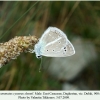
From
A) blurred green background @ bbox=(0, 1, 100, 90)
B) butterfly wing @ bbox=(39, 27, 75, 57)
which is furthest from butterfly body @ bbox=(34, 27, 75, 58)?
blurred green background @ bbox=(0, 1, 100, 90)

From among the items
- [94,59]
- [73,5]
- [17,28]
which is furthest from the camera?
[94,59]

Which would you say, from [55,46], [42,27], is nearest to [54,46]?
[55,46]

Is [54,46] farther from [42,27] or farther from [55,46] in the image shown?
[42,27]

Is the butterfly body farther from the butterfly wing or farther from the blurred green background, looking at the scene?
the blurred green background

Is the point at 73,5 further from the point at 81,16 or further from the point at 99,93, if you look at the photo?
the point at 99,93

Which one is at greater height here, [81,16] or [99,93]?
[81,16]

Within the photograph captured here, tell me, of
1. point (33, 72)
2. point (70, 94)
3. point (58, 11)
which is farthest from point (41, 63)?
point (58, 11)

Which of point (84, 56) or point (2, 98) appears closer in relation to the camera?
point (2, 98)
